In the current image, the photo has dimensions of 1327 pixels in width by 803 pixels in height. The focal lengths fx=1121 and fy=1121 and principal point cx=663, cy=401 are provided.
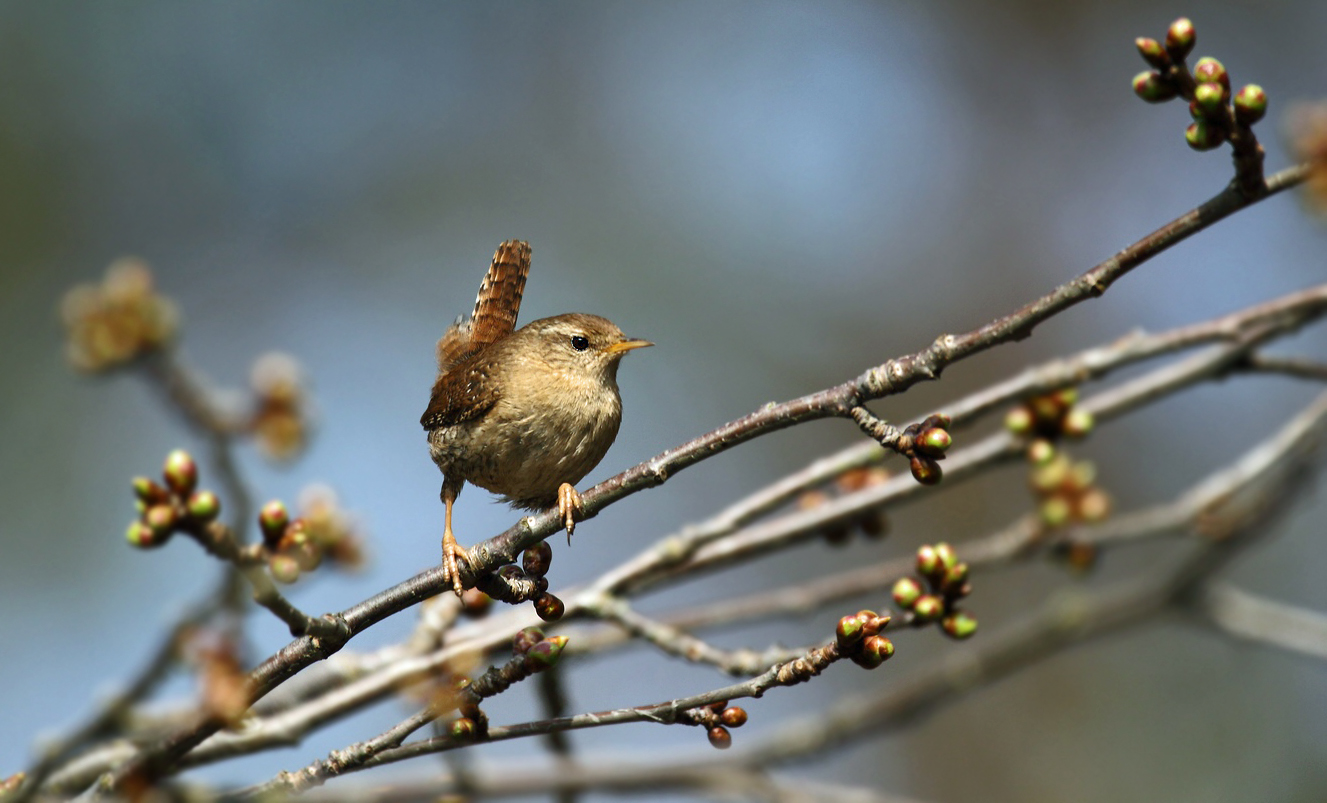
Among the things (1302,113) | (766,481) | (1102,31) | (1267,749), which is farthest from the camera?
(1102,31)

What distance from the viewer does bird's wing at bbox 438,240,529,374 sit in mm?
3898

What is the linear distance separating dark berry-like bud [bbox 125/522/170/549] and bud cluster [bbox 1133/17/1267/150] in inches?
78.9

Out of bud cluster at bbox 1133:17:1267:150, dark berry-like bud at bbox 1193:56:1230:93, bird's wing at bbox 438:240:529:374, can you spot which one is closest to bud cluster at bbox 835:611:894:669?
bud cluster at bbox 1133:17:1267:150

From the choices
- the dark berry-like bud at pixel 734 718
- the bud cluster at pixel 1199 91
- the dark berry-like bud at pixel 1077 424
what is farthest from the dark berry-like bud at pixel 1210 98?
the dark berry-like bud at pixel 734 718

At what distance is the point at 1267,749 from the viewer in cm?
667

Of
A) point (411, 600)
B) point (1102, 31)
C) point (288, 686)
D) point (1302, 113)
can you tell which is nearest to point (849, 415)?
point (411, 600)

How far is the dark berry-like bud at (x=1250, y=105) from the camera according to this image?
2016mm

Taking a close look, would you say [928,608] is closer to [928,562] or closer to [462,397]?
[928,562]

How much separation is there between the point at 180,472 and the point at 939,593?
1.70m

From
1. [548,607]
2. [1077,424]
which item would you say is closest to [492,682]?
[548,607]

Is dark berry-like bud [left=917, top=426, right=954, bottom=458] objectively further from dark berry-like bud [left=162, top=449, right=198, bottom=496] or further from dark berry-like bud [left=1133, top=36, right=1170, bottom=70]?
dark berry-like bud [left=162, top=449, right=198, bottom=496]

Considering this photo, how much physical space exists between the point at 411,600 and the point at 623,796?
187 centimetres

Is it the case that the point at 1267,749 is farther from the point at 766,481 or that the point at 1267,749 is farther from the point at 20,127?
the point at 20,127

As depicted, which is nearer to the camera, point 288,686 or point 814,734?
point 288,686
